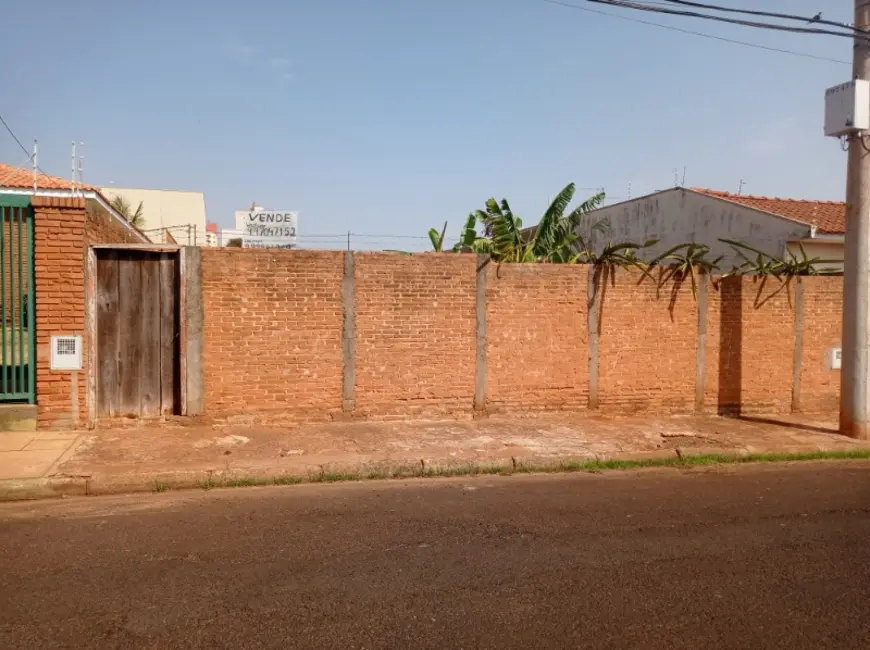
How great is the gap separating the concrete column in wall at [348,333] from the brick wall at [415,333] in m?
0.08

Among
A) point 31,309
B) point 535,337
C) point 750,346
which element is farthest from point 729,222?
point 31,309

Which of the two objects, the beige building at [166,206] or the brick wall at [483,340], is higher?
the beige building at [166,206]

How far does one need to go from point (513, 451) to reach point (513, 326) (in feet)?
8.55

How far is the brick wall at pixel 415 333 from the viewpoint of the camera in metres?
9.95

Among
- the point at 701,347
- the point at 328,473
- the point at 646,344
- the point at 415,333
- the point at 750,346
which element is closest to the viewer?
the point at 328,473

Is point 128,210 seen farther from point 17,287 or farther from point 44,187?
point 17,287

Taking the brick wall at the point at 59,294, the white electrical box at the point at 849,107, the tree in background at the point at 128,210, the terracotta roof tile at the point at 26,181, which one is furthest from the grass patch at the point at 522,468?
the tree in background at the point at 128,210

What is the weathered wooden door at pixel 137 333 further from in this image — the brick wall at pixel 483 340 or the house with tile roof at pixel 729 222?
the house with tile roof at pixel 729 222

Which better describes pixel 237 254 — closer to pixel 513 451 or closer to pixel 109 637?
pixel 513 451

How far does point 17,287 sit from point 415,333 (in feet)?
17.4

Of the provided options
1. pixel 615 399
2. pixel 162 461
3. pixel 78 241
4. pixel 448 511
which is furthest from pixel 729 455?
pixel 78 241

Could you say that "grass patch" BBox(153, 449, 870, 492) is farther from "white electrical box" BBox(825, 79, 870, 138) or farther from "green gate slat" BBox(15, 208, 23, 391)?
"white electrical box" BBox(825, 79, 870, 138)

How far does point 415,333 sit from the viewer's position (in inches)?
399

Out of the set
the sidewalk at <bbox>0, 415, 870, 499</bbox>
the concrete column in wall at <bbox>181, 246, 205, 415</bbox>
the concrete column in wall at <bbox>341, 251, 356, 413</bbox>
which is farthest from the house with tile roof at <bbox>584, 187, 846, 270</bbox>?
the concrete column in wall at <bbox>181, 246, 205, 415</bbox>
